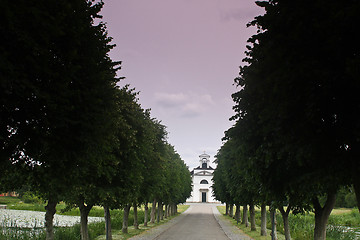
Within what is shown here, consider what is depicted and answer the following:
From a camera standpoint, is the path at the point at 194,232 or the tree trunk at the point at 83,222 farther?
the path at the point at 194,232

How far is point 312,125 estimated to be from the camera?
740 centimetres

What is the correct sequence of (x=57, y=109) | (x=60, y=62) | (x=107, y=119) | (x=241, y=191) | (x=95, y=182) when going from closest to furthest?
1. (x=57, y=109)
2. (x=60, y=62)
3. (x=107, y=119)
4. (x=95, y=182)
5. (x=241, y=191)

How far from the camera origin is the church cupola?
466ft

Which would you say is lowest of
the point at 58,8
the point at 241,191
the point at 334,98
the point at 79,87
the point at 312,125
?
the point at 241,191

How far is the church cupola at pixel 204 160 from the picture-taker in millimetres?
142000

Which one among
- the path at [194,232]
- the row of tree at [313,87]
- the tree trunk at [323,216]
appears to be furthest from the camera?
the path at [194,232]

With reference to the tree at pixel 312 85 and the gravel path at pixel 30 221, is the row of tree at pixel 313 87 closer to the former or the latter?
the tree at pixel 312 85

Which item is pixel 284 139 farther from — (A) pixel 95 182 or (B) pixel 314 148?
(A) pixel 95 182

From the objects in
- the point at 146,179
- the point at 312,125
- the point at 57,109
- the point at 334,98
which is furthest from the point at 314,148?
the point at 146,179

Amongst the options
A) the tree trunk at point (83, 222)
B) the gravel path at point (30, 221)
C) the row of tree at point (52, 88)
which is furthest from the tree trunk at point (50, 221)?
the gravel path at point (30, 221)

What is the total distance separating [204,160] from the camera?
14312 centimetres

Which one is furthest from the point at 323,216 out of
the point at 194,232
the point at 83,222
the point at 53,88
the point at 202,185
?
the point at 202,185

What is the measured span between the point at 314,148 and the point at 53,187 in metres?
8.02

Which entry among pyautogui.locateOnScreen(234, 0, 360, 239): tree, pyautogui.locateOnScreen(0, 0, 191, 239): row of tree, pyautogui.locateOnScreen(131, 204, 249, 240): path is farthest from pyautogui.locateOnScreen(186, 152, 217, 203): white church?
pyautogui.locateOnScreen(234, 0, 360, 239): tree
